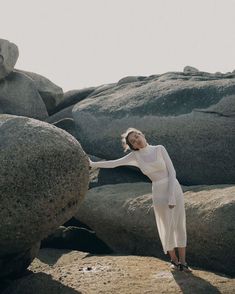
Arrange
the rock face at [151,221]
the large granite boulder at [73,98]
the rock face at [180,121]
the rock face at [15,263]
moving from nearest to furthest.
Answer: the rock face at [15,263] → the rock face at [151,221] → the rock face at [180,121] → the large granite boulder at [73,98]

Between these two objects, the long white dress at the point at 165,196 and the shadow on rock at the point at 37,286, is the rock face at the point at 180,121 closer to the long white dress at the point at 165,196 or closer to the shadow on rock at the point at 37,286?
the long white dress at the point at 165,196

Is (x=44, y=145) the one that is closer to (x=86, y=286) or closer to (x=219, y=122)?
(x=86, y=286)

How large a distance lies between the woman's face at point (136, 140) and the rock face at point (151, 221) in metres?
2.01

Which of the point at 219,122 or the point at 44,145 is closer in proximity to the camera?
the point at 44,145

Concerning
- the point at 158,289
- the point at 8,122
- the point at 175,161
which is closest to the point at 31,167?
the point at 8,122

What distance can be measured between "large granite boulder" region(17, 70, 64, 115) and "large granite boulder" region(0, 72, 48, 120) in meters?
0.72

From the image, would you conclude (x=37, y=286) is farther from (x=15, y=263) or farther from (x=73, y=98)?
(x=73, y=98)

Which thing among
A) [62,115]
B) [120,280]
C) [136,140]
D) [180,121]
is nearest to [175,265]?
[120,280]

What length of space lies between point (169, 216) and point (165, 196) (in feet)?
1.13

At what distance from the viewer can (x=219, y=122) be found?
13.7 meters

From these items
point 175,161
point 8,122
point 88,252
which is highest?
point 8,122

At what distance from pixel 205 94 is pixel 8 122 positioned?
6560 millimetres

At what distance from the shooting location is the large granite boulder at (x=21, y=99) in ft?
58.2

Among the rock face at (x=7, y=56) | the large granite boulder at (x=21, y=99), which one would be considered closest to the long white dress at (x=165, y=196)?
the large granite boulder at (x=21, y=99)
